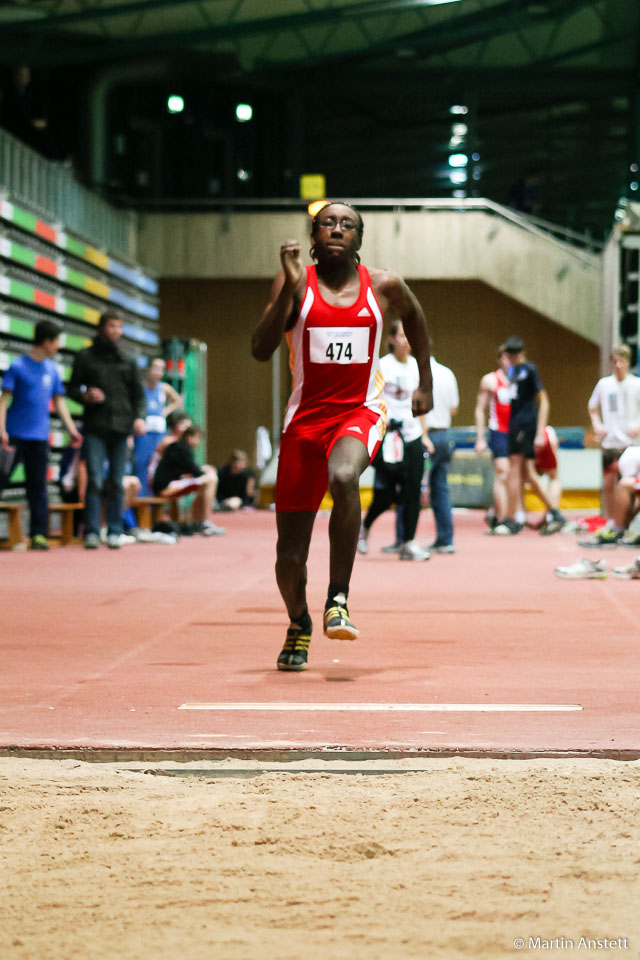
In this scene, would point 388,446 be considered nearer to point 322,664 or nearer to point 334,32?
point 322,664

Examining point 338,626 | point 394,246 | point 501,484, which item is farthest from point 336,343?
point 394,246

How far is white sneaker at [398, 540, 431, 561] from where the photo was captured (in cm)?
1072

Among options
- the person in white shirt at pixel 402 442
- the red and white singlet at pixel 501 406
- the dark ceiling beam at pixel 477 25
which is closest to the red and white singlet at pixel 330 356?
the person in white shirt at pixel 402 442

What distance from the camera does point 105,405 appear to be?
1151 centimetres

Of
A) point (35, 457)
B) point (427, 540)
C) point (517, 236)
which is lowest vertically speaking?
point (427, 540)

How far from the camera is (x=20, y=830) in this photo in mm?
2949

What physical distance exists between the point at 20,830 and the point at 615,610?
4.87 metres

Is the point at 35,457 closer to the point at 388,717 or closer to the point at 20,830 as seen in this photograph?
the point at 388,717

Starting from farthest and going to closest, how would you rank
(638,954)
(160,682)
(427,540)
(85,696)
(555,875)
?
(427,540)
(160,682)
(85,696)
(555,875)
(638,954)

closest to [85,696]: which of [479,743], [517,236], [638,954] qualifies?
[479,743]

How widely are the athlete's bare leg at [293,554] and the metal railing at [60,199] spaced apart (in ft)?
36.5

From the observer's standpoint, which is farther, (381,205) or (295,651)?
(381,205)

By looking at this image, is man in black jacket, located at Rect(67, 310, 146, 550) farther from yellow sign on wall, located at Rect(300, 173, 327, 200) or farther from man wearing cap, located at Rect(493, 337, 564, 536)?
yellow sign on wall, located at Rect(300, 173, 327, 200)

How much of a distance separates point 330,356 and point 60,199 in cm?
1591
